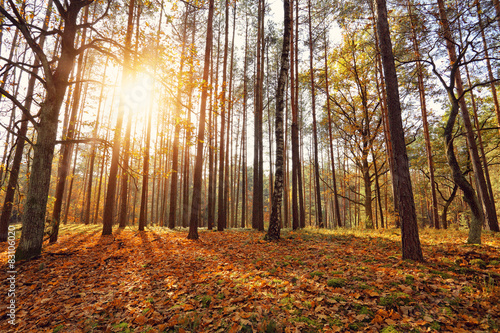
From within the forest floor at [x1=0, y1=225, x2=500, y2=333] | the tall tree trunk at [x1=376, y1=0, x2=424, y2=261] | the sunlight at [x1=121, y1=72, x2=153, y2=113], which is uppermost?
the sunlight at [x1=121, y1=72, x2=153, y2=113]

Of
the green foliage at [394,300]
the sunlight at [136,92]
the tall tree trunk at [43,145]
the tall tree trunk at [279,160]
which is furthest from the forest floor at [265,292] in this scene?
the sunlight at [136,92]

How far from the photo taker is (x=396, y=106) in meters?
5.25

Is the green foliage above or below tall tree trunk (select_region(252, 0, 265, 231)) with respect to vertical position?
below

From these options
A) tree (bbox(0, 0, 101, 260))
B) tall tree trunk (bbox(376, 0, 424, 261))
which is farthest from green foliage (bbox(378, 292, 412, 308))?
tree (bbox(0, 0, 101, 260))

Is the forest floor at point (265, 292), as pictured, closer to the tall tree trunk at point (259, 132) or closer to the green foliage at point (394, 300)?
the green foliage at point (394, 300)

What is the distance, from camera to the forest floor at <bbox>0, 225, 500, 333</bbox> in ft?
9.10

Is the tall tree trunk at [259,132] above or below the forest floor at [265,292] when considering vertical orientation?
above

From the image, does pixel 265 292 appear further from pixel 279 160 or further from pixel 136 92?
pixel 136 92

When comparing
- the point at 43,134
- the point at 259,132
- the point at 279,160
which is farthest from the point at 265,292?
the point at 259,132

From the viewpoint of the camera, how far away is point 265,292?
11.8 ft

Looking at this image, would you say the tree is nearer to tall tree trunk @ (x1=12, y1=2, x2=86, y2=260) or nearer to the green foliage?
tall tree trunk @ (x1=12, y1=2, x2=86, y2=260)

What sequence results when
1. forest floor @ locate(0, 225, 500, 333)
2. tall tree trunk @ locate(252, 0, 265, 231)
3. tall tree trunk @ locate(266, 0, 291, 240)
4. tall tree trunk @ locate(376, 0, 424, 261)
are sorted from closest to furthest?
forest floor @ locate(0, 225, 500, 333) < tall tree trunk @ locate(376, 0, 424, 261) < tall tree trunk @ locate(266, 0, 291, 240) < tall tree trunk @ locate(252, 0, 265, 231)

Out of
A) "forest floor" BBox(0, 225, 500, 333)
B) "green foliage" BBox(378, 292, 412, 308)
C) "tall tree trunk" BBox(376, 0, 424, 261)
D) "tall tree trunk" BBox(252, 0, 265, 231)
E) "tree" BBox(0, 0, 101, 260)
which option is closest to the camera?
"forest floor" BBox(0, 225, 500, 333)

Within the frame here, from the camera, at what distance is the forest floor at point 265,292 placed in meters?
2.77
